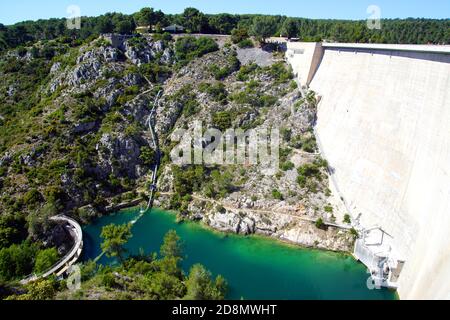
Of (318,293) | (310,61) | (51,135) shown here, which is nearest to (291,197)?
(318,293)

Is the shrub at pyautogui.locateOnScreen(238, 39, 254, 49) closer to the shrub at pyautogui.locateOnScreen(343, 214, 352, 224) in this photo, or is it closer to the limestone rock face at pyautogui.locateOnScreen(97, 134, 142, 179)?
the limestone rock face at pyautogui.locateOnScreen(97, 134, 142, 179)

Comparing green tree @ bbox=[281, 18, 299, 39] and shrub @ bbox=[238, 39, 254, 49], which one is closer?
shrub @ bbox=[238, 39, 254, 49]

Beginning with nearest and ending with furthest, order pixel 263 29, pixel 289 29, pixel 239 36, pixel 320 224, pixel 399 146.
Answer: pixel 399 146, pixel 320 224, pixel 263 29, pixel 239 36, pixel 289 29

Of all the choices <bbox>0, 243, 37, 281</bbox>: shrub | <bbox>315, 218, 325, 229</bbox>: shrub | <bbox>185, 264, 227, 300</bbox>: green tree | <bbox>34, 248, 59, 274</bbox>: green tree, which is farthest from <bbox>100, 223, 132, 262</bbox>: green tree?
<bbox>315, 218, 325, 229</bbox>: shrub

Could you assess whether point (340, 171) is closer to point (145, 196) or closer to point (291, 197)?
point (291, 197)

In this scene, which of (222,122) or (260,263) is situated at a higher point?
(222,122)

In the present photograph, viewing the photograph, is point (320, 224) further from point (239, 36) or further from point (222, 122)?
point (239, 36)

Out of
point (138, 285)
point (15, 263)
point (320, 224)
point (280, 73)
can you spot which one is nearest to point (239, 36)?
point (280, 73)
